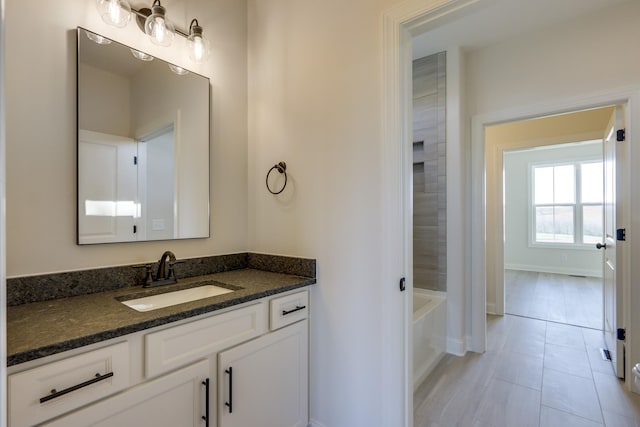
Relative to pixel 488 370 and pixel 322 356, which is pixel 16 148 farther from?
pixel 488 370

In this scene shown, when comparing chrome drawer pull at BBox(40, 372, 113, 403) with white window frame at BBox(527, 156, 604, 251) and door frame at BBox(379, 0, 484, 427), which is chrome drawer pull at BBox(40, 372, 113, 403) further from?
white window frame at BBox(527, 156, 604, 251)

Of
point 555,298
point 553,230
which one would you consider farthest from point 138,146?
point 553,230

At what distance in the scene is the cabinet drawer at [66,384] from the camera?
0.80 metres

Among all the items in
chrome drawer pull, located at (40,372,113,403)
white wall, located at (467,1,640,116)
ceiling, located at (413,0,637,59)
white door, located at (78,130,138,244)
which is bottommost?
chrome drawer pull, located at (40,372,113,403)

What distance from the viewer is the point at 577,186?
234 inches

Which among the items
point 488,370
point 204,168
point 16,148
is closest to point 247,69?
point 204,168

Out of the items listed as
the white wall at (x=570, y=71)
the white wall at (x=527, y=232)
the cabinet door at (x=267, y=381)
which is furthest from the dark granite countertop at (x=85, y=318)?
the white wall at (x=527, y=232)

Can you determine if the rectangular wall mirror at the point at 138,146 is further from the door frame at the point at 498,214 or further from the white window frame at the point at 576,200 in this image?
the white window frame at the point at 576,200

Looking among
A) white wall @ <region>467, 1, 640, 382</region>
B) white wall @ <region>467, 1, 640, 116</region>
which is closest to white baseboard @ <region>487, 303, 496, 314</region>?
white wall @ <region>467, 1, 640, 382</region>

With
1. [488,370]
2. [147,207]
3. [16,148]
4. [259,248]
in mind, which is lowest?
[488,370]

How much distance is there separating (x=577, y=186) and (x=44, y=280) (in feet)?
25.6

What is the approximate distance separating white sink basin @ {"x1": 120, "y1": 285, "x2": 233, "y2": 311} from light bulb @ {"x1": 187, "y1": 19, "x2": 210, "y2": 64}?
4.24 ft

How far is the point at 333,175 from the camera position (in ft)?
→ 5.45

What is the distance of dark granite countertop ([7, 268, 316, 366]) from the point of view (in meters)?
0.84
